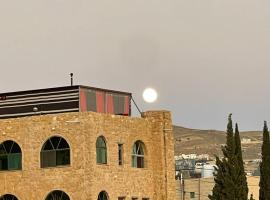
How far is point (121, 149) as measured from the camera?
53344 millimetres

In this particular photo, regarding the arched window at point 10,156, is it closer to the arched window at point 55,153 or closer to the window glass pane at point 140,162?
the arched window at point 55,153

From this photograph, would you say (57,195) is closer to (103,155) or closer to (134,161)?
(103,155)

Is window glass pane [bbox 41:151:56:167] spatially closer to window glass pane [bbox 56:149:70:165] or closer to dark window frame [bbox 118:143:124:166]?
window glass pane [bbox 56:149:70:165]

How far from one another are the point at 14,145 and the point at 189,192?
41486mm

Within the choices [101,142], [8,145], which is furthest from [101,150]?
[8,145]

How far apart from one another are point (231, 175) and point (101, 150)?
41.5 feet

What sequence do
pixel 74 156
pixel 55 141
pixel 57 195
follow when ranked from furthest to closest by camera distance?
pixel 55 141 → pixel 57 195 → pixel 74 156

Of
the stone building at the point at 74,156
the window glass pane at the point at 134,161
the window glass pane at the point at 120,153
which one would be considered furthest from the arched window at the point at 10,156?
the window glass pane at the point at 134,161

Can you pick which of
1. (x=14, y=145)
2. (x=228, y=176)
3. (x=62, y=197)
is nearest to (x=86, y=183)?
(x=62, y=197)

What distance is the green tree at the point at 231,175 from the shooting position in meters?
59.5

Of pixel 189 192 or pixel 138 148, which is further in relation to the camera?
pixel 189 192

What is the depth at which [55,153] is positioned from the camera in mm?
51344

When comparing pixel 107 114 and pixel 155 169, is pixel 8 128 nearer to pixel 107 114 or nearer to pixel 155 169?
pixel 107 114

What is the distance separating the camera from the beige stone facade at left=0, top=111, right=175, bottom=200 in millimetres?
50250
